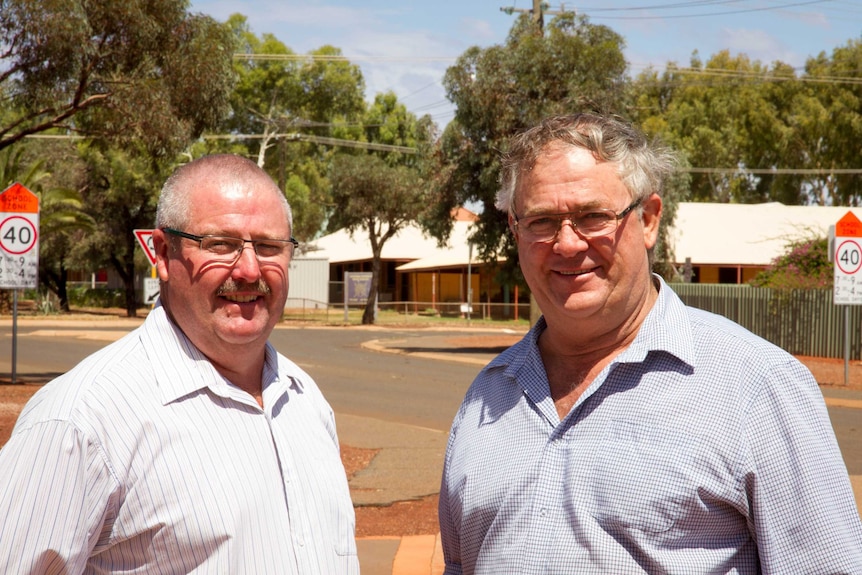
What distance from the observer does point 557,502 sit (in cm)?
250

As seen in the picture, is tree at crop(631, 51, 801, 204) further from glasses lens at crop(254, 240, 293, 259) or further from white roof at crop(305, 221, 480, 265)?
glasses lens at crop(254, 240, 293, 259)

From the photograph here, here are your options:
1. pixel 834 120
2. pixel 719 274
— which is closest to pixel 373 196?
pixel 719 274

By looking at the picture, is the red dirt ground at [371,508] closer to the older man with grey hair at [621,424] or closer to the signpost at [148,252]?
the signpost at [148,252]

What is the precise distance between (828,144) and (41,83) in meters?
50.9

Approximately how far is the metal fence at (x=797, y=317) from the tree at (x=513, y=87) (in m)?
7.17

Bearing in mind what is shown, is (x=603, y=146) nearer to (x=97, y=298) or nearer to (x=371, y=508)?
(x=371, y=508)

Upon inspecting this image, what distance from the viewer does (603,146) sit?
265 cm

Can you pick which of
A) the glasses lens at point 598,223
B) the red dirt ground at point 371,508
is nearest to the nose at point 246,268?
the glasses lens at point 598,223

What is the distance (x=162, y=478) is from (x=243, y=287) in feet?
1.99

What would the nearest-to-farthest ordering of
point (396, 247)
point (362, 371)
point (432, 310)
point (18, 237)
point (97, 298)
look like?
point (18, 237) → point (362, 371) → point (432, 310) → point (97, 298) → point (396, 247)

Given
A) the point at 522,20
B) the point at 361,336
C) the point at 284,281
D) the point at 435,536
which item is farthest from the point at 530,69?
the point at 284,281

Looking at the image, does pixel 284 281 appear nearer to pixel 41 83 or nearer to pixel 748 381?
pixel 748 381

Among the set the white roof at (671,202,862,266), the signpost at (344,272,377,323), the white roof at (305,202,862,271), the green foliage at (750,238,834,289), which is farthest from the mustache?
the signpost at (344,272,377,323)

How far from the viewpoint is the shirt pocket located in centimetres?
237
